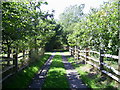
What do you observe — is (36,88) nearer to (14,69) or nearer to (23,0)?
(14,69)

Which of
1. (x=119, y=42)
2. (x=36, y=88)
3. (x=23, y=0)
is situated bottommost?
(x=36, y=88)

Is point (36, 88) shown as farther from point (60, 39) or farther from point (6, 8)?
point (60, 39)

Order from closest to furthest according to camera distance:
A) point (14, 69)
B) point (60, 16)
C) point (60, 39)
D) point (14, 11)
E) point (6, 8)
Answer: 1. point (6, 8)
2. point (14, 11)
3. point (14, 69)
4. point (60, 39)
5. point (60, 16)

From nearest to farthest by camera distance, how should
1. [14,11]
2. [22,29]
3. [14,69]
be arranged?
[14,11], [22,29], [14,69]

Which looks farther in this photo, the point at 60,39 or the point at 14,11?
the point at 60,39

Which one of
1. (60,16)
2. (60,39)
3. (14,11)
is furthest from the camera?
(60,16)

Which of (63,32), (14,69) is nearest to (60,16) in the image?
(63,32)

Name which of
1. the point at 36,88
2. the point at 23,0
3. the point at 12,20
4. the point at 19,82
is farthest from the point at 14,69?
the point at 23,0

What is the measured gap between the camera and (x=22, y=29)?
5758 mm

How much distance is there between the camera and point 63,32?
3419 cm

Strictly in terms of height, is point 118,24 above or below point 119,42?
above

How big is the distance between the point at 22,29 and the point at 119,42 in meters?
3.53

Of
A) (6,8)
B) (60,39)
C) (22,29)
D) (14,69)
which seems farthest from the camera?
(60,39)

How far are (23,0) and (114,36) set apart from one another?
3.43m
